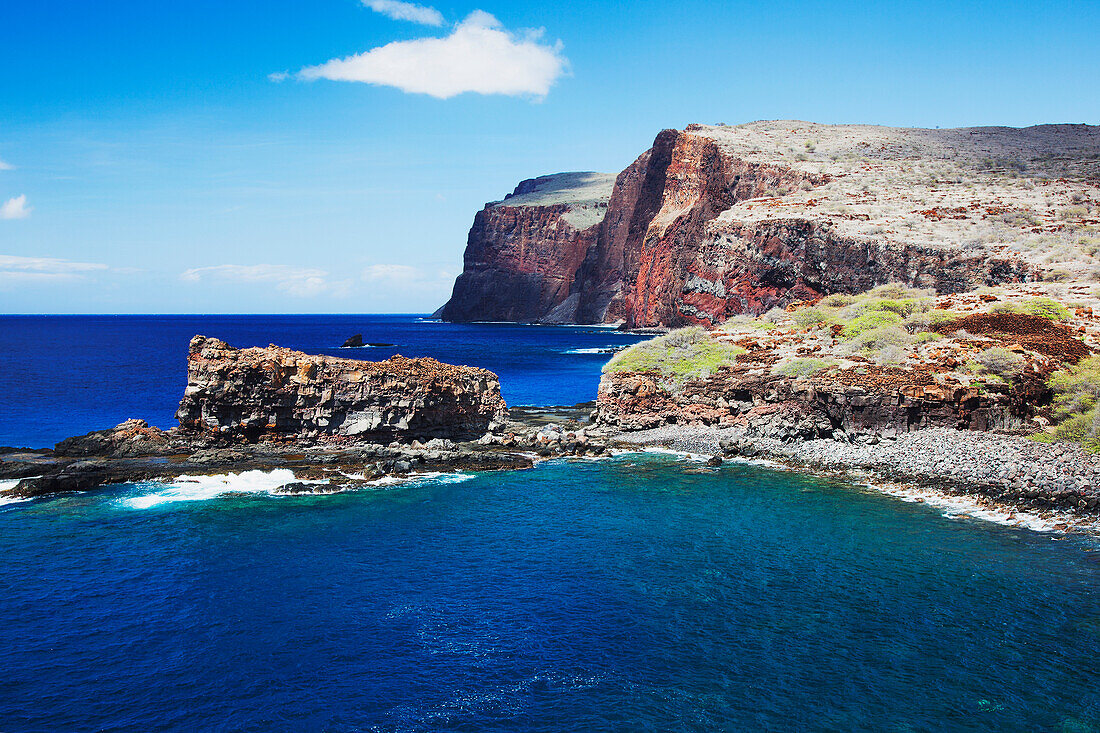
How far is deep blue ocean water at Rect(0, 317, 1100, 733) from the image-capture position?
44.2 ft

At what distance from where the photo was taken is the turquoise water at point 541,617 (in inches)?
529

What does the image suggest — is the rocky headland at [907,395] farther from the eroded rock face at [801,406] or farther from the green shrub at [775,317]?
the green shrub at [775,317]

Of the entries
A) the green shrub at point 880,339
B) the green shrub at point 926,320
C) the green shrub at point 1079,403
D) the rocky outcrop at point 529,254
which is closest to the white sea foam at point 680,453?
the green shrub at point 880,339

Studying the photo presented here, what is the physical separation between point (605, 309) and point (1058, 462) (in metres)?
133

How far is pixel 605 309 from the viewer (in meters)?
158

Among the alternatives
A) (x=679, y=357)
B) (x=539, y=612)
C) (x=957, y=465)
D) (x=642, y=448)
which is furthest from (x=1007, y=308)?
(x=539, y=612)

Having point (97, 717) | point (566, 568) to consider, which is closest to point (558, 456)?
point (566, 568)

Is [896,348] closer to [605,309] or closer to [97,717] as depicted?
[97,717]

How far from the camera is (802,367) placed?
35688 millimetres

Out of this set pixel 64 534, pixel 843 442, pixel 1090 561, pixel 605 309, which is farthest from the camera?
pixel 605 309

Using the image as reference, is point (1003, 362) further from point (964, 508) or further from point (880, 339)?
point (964, 508)

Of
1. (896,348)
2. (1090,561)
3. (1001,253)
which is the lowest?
(1090,561)

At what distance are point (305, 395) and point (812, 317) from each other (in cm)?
2870

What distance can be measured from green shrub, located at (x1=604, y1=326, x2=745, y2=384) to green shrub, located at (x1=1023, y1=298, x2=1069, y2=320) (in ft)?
47.8
